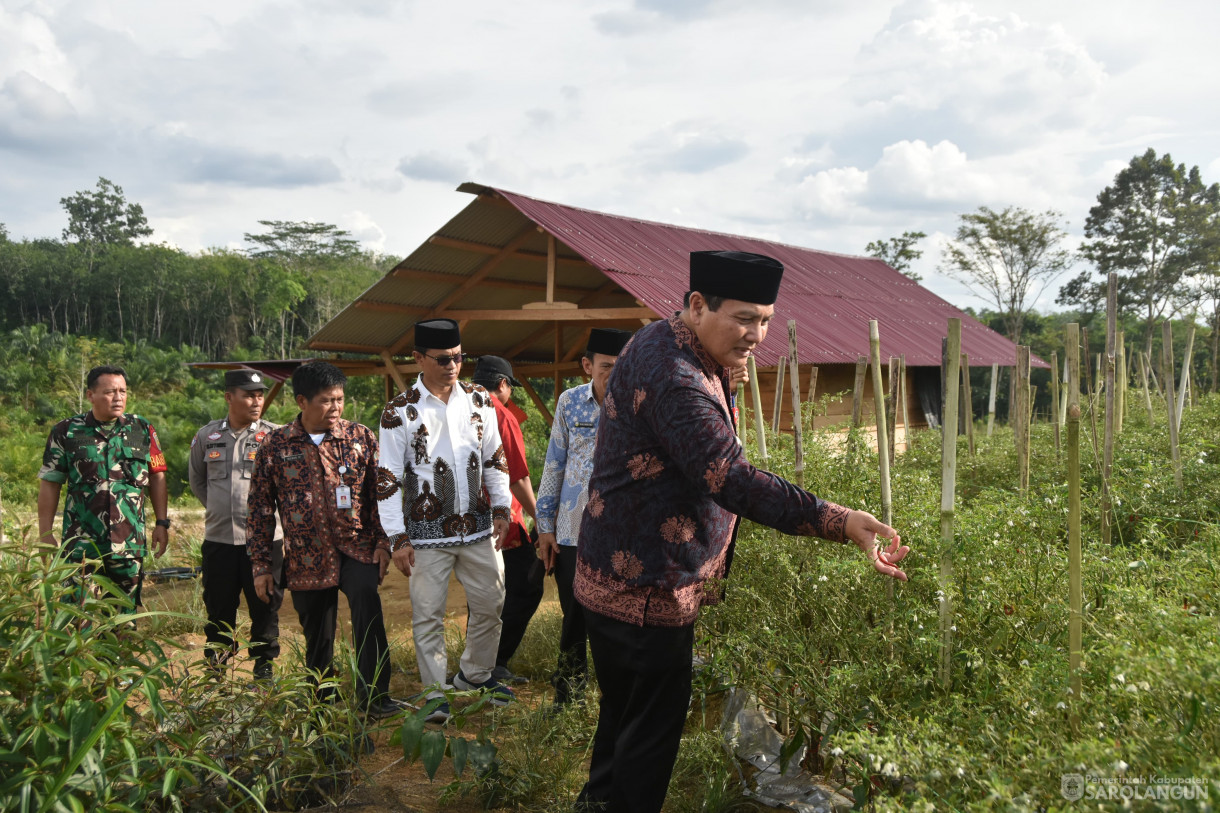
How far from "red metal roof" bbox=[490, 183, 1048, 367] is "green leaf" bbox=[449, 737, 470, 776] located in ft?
16.7

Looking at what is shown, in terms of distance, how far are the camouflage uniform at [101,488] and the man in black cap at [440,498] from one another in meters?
1.49

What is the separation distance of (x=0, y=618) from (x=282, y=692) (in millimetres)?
887

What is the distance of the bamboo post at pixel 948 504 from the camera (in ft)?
7.63

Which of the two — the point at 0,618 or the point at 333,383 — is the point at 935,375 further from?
the point at 0,618

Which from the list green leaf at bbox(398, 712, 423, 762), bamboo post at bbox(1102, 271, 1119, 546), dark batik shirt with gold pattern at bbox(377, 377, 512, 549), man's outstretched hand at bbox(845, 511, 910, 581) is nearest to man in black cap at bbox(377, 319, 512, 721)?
dark batik shirt with gold pattern at bbox(377, 377, 512, 549)

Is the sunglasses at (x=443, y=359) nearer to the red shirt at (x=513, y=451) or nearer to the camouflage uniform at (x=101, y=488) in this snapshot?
the red shirt at (x=513, y=451)

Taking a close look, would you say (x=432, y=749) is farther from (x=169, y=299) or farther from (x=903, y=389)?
(x=169, y=299)

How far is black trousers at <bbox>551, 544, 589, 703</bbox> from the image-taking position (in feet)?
12.9

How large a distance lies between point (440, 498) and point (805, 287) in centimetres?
1056

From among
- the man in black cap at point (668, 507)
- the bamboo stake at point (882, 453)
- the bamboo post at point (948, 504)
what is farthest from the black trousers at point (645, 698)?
the bamboo stake at point (882, 453)

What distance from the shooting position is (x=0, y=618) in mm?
2170

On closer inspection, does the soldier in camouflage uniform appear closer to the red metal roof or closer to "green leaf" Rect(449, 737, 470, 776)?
"green leaf" Rect(449, 737, 470, 776)

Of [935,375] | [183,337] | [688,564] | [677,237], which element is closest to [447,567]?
[688,564]

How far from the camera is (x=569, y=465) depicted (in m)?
4.00
